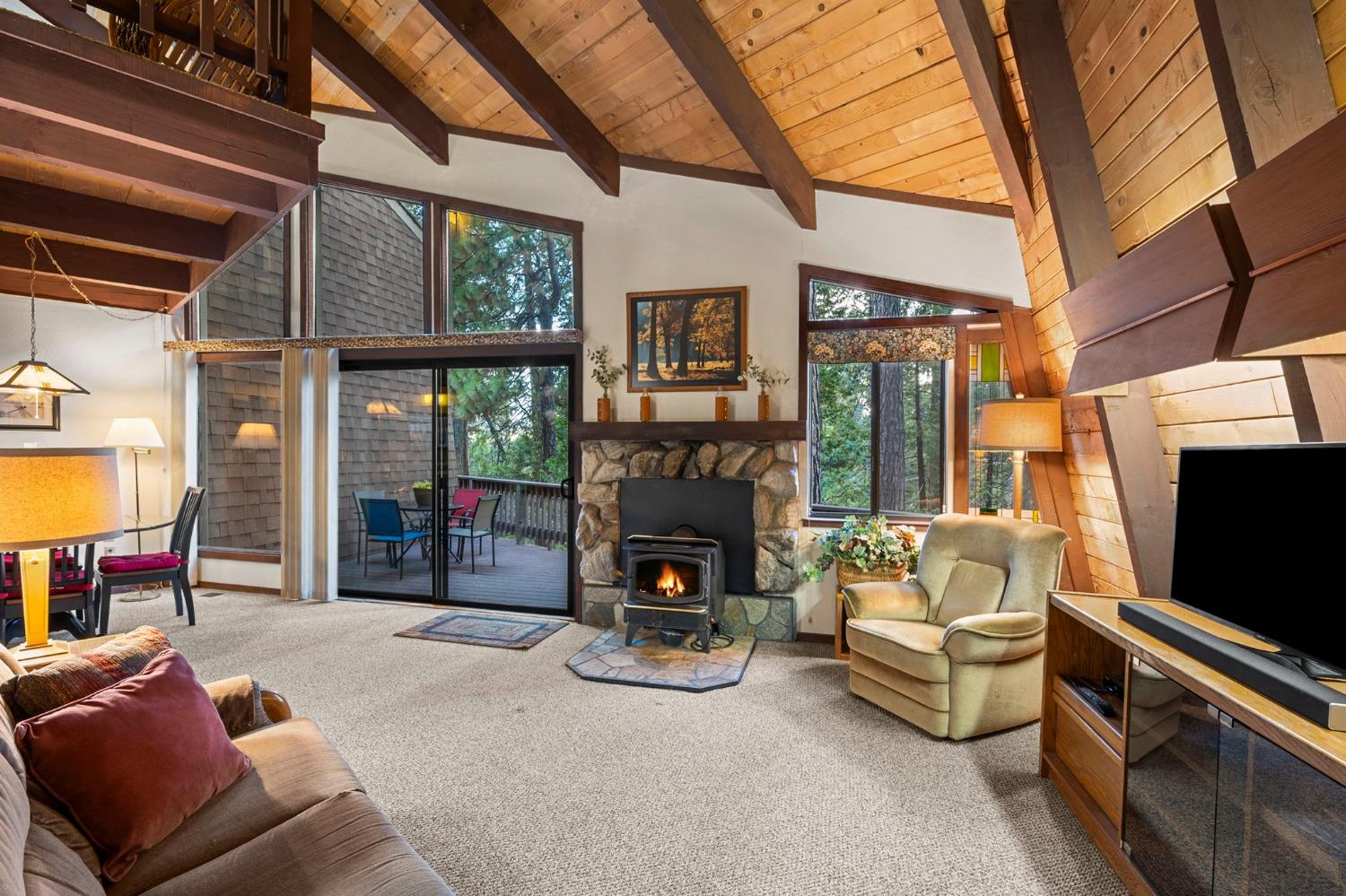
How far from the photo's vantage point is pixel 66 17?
365 cm

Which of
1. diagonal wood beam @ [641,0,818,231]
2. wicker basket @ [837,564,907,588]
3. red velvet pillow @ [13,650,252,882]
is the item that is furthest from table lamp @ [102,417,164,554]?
wicker basket @ [837,564,907,588]

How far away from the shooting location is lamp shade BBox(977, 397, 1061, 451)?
10.5 ft

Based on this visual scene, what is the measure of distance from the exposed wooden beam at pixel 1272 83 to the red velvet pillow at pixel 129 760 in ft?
9.53

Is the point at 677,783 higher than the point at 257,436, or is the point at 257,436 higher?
the point at 257,436

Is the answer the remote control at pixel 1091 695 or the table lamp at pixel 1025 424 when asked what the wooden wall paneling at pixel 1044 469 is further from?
the remote control at pixel 1091 695

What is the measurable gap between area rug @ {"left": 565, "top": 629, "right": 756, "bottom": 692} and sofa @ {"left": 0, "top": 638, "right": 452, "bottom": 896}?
2024mm

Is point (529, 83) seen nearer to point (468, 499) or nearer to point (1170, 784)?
point (468, 499)

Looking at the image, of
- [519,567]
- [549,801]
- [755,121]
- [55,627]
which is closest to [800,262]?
[755,121]

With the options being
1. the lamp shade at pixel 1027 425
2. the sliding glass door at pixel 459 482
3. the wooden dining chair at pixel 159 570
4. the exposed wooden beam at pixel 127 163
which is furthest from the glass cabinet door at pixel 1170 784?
the wooden dining chair at pixel 159 570

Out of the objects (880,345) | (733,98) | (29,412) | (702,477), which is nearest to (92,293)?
(29,412)

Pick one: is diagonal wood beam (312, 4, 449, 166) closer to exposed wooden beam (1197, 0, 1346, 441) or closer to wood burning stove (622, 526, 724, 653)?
wood burning stove (622, 526, 724, 653)

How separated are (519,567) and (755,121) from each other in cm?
368

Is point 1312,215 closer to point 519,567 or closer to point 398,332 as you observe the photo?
point 519,567

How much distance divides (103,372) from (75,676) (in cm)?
535
